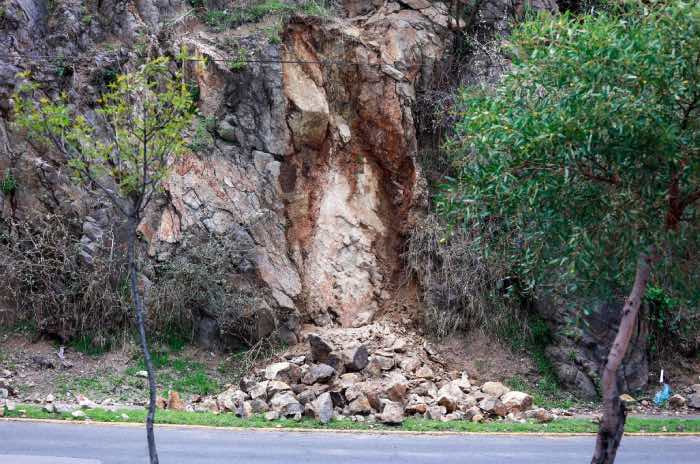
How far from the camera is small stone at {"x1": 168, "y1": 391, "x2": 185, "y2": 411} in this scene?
14.0 metres

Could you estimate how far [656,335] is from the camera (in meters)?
18.1

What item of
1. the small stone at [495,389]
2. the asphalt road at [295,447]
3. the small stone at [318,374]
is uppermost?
the small stone at [318,374]

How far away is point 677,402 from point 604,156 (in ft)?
36.1

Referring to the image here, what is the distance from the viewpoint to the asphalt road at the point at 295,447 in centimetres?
978

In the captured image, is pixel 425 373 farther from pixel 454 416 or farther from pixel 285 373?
pixel 285 373

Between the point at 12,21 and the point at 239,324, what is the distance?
10.3m

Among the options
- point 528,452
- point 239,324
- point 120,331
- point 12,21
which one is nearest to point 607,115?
point 528,452

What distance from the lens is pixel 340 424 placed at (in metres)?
12.7

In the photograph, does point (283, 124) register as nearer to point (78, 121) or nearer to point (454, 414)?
point (454, 414)

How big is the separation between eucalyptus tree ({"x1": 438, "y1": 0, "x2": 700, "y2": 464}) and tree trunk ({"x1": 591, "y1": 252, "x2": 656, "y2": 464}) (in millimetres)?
11

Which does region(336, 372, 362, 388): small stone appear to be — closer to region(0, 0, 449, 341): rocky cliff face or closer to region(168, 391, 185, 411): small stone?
region(0, 0, 449, 341): rocky cliff face

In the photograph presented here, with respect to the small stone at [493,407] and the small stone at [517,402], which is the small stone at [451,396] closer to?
the small stone at [493,407]

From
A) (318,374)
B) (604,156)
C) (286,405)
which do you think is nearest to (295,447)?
(286,405)

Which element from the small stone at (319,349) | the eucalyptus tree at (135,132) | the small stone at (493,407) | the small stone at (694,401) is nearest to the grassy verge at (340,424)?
the small stone at (493,407)
